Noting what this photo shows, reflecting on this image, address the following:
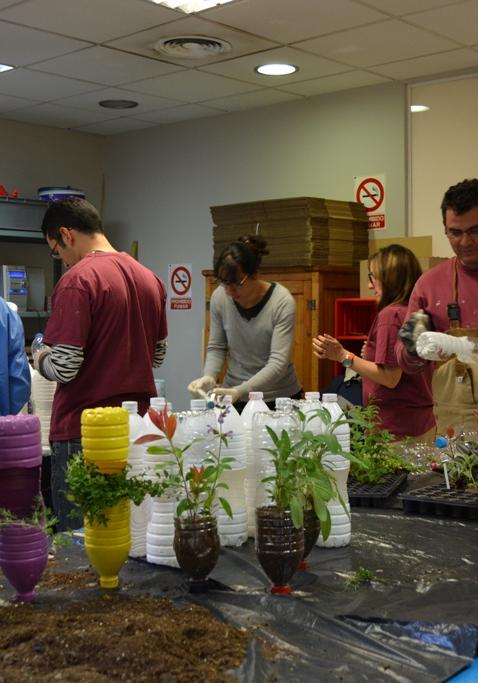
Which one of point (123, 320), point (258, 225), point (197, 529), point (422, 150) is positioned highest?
point (422, 150)

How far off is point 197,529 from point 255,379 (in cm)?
235

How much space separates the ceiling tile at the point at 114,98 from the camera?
595cm

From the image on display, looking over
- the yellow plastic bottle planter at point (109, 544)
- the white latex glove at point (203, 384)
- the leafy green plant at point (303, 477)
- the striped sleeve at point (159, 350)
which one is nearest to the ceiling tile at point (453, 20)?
the white latex glove at point (203, 384)

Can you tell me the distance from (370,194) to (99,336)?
3247 mm

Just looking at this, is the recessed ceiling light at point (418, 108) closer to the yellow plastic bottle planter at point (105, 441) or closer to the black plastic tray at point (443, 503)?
the black plastic tray at point (443, 503)

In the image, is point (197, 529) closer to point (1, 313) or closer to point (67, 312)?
point (67, 312)

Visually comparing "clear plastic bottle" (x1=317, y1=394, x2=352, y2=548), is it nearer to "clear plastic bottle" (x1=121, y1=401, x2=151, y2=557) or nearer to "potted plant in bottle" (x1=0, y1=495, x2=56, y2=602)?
"clear plastic bottle" (x1=121, y1=401, x2=151, y2=557)

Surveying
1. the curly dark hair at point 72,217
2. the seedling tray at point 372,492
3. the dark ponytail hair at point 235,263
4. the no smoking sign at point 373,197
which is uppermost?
the no smoking sign at point 373,197

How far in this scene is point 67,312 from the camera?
113 inches

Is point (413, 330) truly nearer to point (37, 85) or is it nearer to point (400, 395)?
point (400, 395)

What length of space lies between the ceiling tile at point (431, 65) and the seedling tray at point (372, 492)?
3146mm

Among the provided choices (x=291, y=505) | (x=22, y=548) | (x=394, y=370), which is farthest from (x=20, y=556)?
(x=394, y=370)

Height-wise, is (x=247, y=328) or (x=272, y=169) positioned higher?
(x=272, y=169)

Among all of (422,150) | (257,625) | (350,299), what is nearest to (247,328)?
(350,299)
